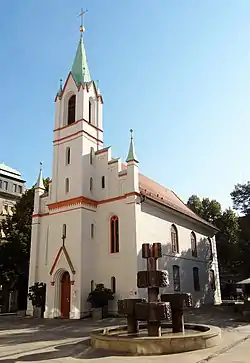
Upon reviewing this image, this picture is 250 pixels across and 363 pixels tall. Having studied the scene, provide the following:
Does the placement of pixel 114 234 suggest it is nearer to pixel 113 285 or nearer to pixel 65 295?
pixel 113 285

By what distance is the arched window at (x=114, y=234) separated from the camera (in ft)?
83.4

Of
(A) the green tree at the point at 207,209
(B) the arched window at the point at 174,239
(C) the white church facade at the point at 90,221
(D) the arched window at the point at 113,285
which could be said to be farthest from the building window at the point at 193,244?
(A) the green tree at the point at 207,209

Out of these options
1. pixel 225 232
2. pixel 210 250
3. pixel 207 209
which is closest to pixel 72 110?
pixel 210 250

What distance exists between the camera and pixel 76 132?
2823 cm

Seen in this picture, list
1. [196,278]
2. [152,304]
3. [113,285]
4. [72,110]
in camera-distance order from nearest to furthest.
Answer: [152,304], [113,285], [72,110], [196,278]

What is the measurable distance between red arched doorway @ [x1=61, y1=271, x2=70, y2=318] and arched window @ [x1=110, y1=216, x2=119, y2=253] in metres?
3.96

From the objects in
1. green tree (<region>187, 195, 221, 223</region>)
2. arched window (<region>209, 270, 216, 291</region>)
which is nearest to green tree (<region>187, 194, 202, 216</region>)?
green tree (<region>187, 195, 221, 223</region>)

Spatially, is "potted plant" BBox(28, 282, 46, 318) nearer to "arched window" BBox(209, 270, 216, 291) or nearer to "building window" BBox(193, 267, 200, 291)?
"building window" BBox(193, 267, 200, 291)

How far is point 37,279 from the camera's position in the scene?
28.3m

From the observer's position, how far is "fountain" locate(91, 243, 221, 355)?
956 centimetres

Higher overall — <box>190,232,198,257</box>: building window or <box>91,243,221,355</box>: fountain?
<box>190,232,198,257</box>: building window

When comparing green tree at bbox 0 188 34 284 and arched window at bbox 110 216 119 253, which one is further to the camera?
green tree at bbox 0 188 34 284

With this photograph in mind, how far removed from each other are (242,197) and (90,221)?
46.0 feet

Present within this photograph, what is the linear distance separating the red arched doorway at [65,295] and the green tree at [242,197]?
16.2 metres
